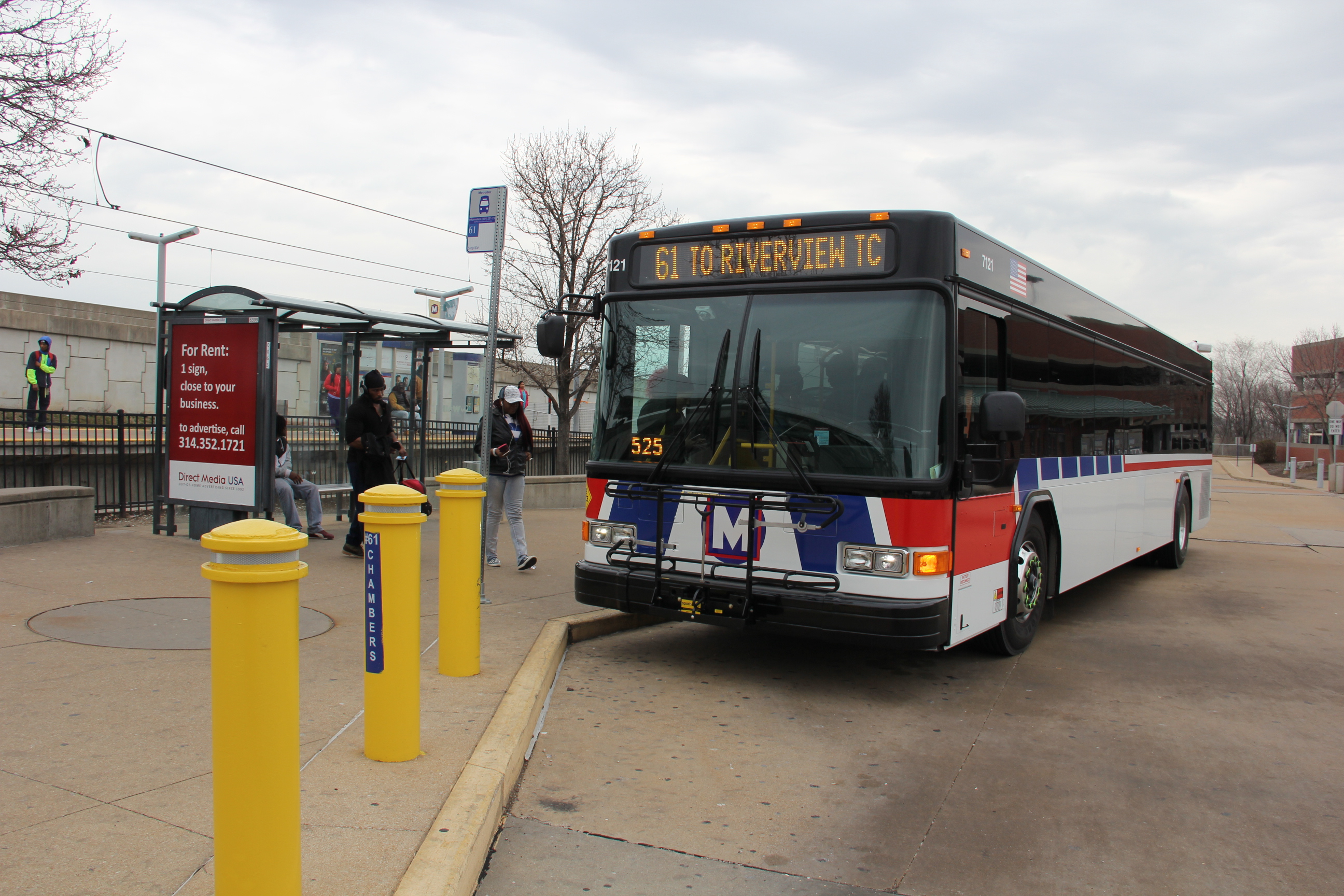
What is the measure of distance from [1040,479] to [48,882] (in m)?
6.62

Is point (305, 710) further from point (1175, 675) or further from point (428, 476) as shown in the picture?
point (428, 476)

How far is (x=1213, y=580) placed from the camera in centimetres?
1207

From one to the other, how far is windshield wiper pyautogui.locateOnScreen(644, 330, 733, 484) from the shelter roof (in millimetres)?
5215

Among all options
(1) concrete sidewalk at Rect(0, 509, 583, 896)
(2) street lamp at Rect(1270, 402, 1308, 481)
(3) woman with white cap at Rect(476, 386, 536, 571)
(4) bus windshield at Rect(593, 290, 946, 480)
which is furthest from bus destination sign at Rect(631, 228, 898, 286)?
(2) street lamp at Rect(1270, 402, 1308, 481)

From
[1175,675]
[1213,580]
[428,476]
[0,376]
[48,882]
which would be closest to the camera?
[48,882]

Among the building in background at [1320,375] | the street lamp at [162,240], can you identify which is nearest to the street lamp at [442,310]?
the street lamp at [162,240]

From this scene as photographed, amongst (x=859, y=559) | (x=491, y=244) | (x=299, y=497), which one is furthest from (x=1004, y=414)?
(x=299, y=497)

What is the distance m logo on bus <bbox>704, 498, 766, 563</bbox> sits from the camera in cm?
613

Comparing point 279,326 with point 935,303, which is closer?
point 935,303

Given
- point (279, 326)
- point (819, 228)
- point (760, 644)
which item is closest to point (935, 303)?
point (819, 228)

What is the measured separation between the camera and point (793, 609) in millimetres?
5961

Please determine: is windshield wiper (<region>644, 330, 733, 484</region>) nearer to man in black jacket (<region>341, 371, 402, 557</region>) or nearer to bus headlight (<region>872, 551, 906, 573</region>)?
bus headlight (<region>872, 551, 906, 573</region>)

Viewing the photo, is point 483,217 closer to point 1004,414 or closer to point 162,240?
point 1004,414

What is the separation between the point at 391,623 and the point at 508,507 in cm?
563
